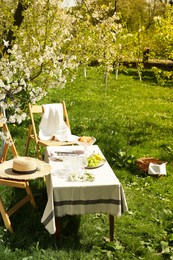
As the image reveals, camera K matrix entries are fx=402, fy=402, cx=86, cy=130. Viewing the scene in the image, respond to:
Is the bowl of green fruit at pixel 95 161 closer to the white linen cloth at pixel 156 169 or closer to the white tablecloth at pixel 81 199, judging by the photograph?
the white tablecloth at pixel 81 199

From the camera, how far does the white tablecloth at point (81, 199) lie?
4996 millimetres

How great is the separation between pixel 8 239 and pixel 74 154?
6.45 feet

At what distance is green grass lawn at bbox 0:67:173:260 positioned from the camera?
5.07 meters

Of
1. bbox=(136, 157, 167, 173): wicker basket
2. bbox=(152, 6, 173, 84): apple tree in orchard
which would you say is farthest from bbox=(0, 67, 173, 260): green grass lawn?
bbox=(152, 6, 173, 84): apple tree in orchard

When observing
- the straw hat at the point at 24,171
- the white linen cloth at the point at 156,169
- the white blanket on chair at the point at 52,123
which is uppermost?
the straw hat at the point at 24,171

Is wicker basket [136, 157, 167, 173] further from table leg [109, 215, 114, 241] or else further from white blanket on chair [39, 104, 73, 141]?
table leg [109, 215, 114, 241]

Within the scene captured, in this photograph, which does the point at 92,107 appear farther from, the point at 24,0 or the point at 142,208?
the point at 142,208

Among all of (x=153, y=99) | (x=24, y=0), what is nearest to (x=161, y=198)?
(x=24, y=0)

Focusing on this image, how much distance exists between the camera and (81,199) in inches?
201

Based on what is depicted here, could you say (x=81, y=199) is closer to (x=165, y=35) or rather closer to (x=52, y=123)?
(x=52, y=123)

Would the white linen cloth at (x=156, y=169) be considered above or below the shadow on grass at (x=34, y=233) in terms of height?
below

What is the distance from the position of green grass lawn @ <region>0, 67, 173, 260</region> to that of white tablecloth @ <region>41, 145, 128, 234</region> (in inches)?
16.2

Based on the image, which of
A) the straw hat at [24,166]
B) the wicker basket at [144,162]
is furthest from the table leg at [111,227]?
the wicker basket at [144,162]

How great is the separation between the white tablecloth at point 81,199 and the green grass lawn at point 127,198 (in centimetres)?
41
